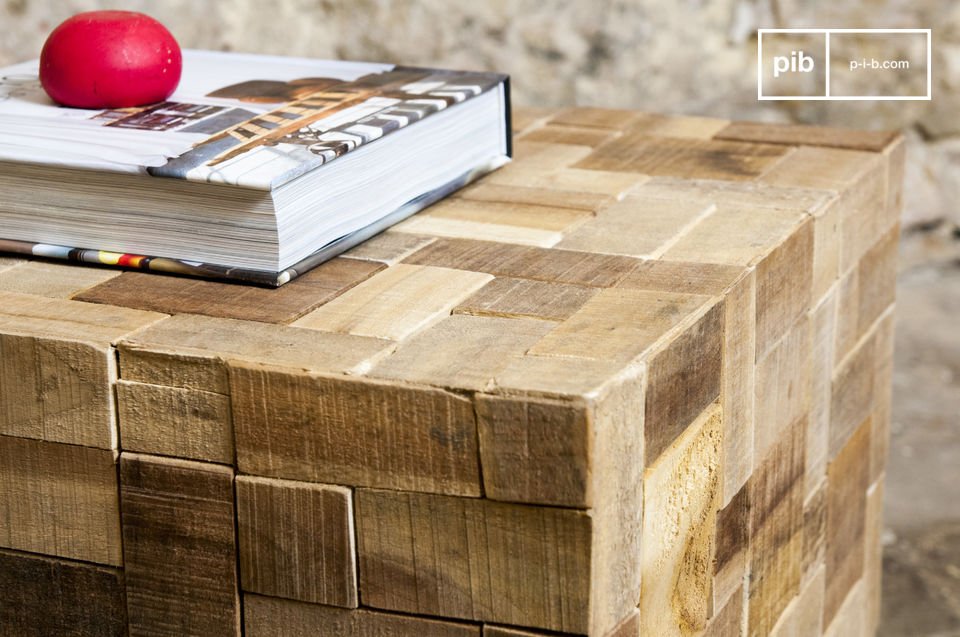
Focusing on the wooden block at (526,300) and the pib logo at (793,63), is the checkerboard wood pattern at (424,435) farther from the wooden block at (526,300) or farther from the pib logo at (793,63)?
the pib logo at (793,63)

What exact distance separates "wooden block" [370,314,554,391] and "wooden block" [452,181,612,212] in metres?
0.25

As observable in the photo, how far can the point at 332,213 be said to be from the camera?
0.79m

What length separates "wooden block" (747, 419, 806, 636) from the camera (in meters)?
0.85

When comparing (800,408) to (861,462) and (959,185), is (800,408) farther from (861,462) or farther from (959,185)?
(959,185)

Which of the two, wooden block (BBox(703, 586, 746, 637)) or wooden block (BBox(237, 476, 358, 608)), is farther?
wooden block (BBox(703, 586, 746, 637))

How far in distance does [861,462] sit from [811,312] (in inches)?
10.3

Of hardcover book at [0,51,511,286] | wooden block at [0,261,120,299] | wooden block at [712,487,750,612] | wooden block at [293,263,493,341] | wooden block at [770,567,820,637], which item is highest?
hardcover book at [0,51,511,286]

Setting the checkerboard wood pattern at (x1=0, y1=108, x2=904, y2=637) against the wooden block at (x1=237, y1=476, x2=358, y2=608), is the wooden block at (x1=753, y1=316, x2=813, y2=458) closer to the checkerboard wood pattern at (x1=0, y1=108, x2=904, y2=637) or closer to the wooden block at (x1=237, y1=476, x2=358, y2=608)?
the checkerboard wood pattern at (x1=0, y1=108, x2=904, y2=637)

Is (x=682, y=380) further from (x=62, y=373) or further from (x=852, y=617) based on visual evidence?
(x=852, y=617)

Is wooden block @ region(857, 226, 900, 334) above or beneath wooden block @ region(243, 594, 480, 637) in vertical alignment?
above

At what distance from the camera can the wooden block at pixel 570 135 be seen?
3.69 ft

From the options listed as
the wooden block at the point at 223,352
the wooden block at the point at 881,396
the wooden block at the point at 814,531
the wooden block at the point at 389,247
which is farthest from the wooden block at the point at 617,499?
the wooden block at the point at 881,396

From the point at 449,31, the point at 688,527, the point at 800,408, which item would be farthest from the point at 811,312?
the point at 449,31

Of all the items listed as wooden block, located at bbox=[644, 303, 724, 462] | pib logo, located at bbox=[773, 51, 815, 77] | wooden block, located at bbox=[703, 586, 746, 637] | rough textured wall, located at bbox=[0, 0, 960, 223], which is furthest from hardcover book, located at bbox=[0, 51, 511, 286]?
pib logo, located at bbox=[773, 51, 815, 77]
